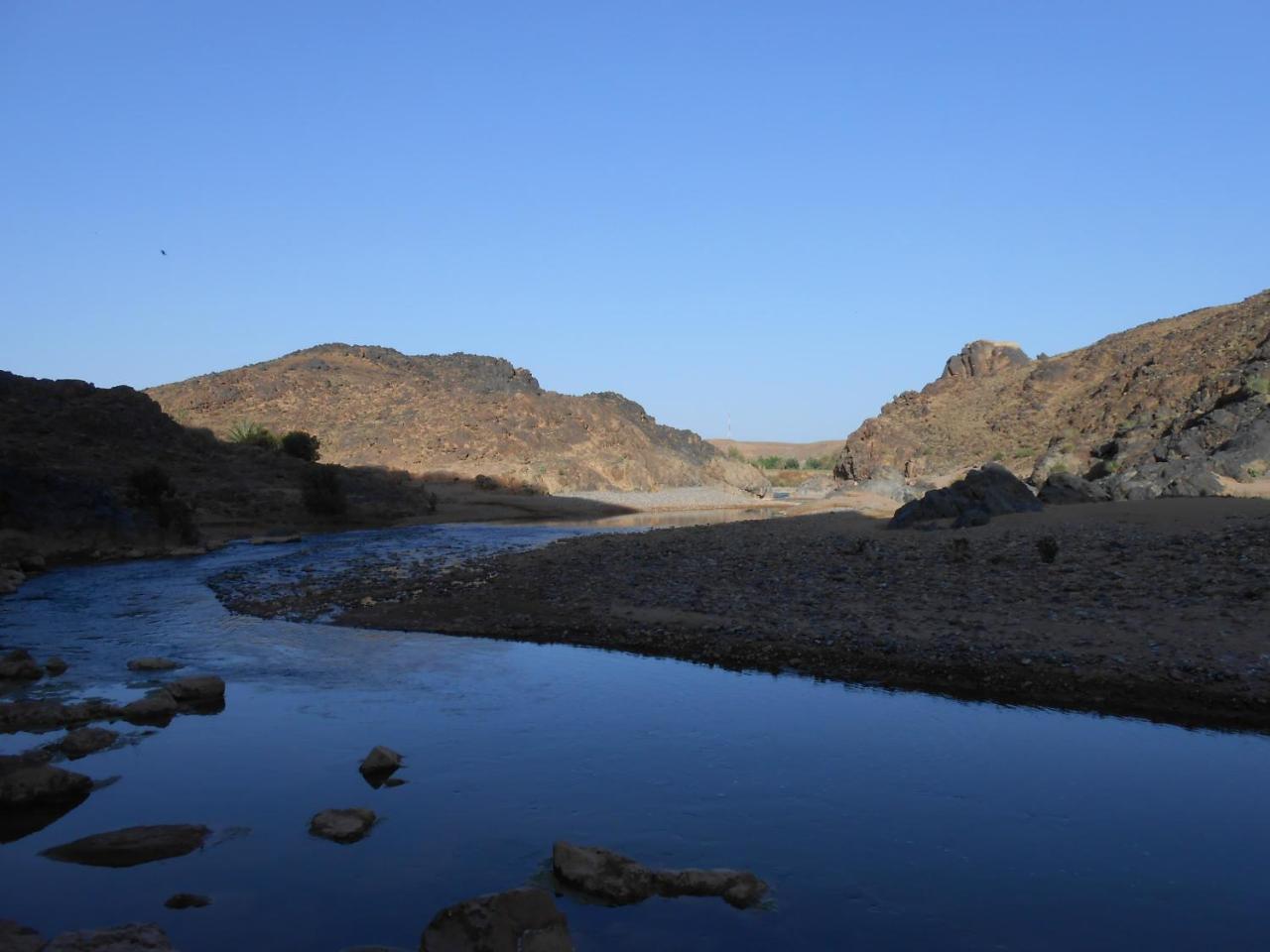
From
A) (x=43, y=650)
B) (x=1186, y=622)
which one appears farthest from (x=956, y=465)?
(x=43, y=650)

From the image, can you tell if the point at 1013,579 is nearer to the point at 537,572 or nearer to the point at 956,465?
the point at 537,572

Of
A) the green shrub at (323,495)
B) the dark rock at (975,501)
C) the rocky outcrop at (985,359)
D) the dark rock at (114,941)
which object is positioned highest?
the rocky outcrop at (985,359)

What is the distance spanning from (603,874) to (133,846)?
359 cm

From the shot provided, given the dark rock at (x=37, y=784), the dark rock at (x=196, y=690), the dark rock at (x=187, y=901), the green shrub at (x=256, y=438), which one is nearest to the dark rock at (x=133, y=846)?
the dark rock at (x=187, y=901)

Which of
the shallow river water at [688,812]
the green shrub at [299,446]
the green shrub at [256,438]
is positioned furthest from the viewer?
the green shrub at [256,438]

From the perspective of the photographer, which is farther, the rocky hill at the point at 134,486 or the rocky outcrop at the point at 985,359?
the rocky outcrop at the point at 985,359

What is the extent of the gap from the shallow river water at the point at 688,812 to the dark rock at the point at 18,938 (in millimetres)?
414

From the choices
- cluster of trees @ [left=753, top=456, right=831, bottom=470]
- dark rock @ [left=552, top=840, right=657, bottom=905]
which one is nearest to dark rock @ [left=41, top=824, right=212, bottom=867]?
dark rock @ [left=552, top=840, right=657, bottom=905]

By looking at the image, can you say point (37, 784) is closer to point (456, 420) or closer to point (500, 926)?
point (500, 926)

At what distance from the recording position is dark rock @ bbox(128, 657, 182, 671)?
1298 centimetres

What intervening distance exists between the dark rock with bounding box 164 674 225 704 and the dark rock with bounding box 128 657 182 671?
191 cm

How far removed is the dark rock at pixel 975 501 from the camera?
20766mm

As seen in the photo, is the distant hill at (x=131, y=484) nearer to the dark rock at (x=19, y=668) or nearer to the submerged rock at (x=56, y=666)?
the submerged rock at (x=56, y=666)

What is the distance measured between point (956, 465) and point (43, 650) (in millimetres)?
54017
